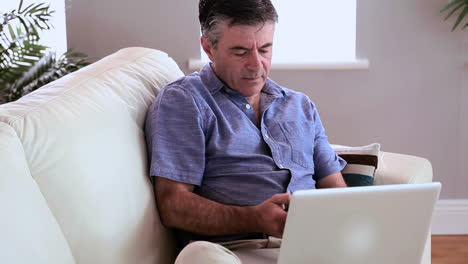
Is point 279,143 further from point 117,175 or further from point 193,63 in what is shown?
point 193,63

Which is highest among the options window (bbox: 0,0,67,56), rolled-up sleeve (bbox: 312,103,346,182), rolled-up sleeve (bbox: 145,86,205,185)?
window (bbox: 0,0,67,56)

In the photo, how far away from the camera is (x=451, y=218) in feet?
11.6

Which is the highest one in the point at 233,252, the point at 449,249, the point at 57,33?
the point at 57,33

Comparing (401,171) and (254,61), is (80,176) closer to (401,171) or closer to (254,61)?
(254,61)

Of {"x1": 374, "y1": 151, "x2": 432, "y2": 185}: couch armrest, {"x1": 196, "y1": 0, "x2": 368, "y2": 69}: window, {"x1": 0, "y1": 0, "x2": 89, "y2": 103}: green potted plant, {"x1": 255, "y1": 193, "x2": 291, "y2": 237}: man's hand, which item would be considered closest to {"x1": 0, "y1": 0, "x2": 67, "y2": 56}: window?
{"x1": 0, "y1": 0, "x2": 89, "y2": 103}: green potted plant

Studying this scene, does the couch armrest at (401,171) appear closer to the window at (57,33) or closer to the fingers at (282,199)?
the fingers at (282,199)

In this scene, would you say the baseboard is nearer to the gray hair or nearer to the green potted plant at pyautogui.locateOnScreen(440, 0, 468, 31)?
the green potted plant at pyautogui.locateOnScreen(440, 0, 468, 31)

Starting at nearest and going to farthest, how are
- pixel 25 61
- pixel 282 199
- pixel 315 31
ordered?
1. pixel 282 199
2. pixel 25 61
3. pixel 315 31

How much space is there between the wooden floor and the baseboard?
0.13ft

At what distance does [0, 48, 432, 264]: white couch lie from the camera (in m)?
1.33

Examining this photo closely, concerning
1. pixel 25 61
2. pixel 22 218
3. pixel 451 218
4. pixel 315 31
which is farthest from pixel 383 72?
pixel 22 218

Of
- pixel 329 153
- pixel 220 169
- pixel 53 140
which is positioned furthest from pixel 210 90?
pixel 53 140

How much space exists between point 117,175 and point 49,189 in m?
0.24

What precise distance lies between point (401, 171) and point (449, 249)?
124 centimetres
